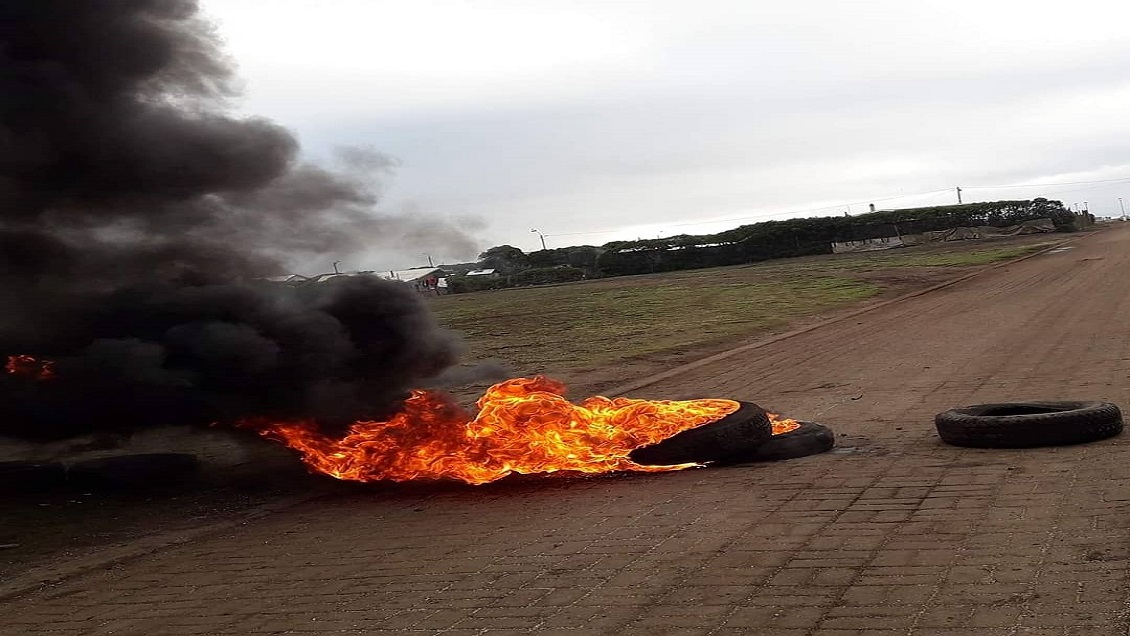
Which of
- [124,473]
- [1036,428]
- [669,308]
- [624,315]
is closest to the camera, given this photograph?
[1036,428]

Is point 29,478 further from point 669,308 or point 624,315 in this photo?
point 669,308

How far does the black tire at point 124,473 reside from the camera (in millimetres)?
10578

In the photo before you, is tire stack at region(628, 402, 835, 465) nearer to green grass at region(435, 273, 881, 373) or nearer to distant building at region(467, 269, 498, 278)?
green grass at region(435, 273, 881, 373)

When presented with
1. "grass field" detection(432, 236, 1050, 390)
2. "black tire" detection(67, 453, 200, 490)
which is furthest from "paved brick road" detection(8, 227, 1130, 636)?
"grass field" detection(432, 236, 1050, 390)

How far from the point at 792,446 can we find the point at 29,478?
8074 mm

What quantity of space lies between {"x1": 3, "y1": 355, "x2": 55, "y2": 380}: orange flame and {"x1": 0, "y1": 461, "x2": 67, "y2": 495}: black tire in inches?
60.6

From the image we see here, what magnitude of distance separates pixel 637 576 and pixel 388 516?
3.28 metres

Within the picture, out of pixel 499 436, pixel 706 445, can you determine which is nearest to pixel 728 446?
pixel 706 445

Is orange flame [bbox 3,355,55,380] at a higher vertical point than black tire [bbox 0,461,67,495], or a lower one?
higher

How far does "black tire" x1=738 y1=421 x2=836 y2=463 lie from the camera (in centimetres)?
920

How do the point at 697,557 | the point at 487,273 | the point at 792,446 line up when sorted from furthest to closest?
the point at 487,273 < the point at 792,446 < the point at 697,557

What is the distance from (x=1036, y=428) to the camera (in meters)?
8.43

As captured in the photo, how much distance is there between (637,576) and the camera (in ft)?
19.5

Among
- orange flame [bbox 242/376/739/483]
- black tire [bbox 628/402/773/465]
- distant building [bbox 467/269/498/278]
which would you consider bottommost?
black tire [bbox 628/402/773/465]
